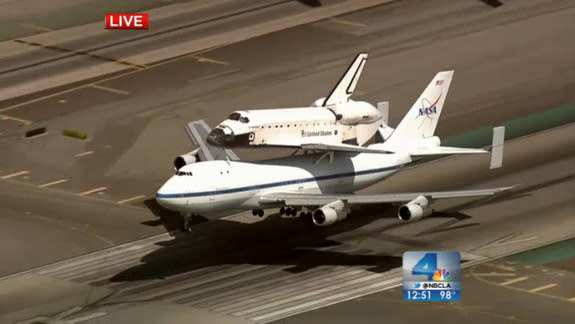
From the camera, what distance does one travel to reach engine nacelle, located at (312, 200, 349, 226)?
116 meters

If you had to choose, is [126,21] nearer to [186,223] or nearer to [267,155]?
[267,155]

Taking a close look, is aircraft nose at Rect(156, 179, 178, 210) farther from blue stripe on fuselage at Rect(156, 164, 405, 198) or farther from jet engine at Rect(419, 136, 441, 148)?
jet engine at Rect(419, 136, 441, 148)

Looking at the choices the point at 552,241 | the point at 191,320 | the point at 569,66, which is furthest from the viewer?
the point at 569,66

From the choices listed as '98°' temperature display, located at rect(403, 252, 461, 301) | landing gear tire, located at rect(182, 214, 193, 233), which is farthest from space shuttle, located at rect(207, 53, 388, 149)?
'98°' temperature display, located at rect(403, 252, 461, 301)

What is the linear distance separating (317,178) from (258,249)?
600 centimetres

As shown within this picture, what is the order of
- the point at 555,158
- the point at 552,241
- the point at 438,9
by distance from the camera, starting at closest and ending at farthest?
the point at 552,241 < the point at 555,158 < the point at 438,9

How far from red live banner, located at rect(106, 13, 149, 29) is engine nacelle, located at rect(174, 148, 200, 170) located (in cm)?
4094

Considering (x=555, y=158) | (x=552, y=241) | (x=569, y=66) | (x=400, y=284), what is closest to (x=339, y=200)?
(x=400, y=284)

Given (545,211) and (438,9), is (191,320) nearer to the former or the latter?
(545,211)

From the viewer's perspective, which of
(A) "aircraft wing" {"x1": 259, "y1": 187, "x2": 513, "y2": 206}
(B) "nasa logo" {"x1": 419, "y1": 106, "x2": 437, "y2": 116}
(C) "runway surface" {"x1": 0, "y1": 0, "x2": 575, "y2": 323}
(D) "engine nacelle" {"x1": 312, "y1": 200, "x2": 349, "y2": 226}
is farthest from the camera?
(B) "nasa logo" {"x1": 419, "y1": 106, "x2": 437, "y2": 116}

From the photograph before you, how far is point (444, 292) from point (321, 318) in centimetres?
789

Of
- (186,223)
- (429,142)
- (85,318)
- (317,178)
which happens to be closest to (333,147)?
(317,178)

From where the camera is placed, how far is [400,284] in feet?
379

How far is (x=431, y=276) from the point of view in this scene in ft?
376
